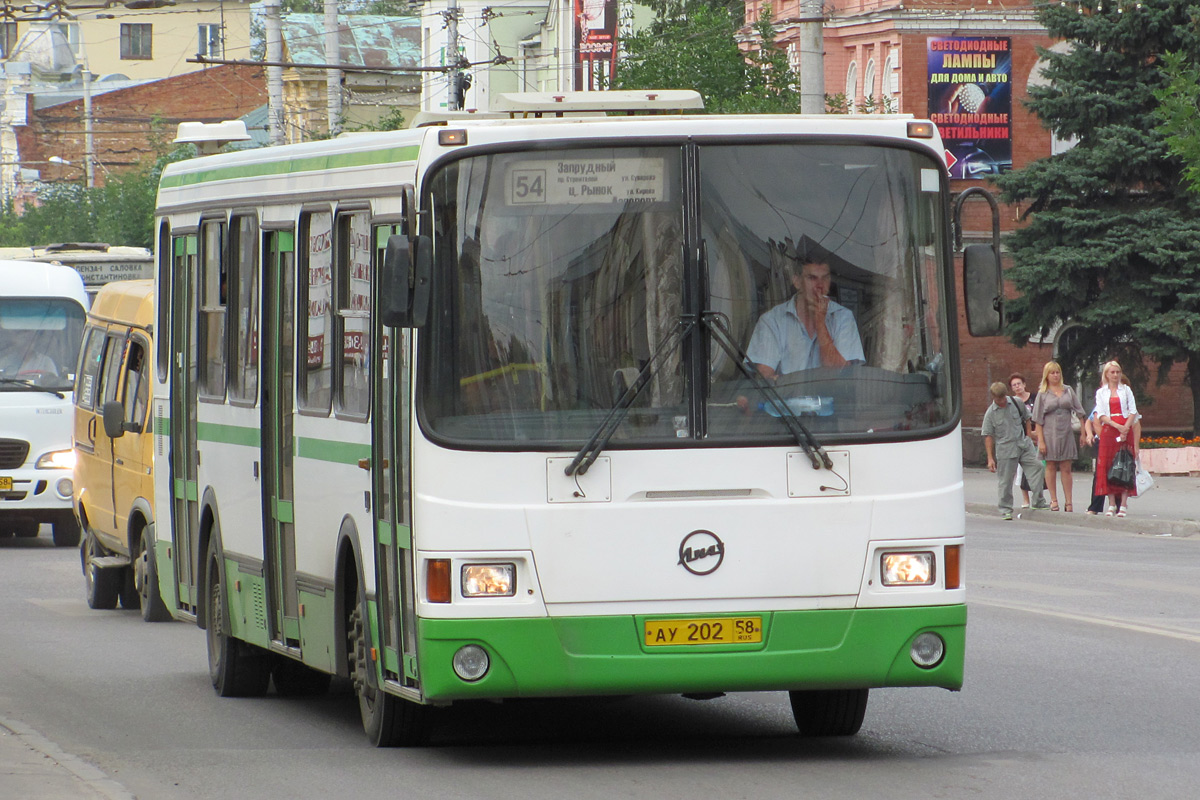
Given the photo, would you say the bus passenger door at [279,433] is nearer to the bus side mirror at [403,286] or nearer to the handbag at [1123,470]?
the bus side mirror at [403,286]

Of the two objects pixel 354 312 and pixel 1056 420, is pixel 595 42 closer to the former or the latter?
pixel 1056 420

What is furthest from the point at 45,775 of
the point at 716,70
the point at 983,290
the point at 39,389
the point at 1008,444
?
the point at 716,70

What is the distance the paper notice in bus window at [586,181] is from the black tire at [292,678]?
12.8ft

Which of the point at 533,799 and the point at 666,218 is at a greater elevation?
the point at 666,218

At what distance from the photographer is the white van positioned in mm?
22391

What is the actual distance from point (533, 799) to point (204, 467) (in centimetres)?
408

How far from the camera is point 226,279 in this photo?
1132 centimetres

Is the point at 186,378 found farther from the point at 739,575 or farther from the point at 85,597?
the point at 85,597

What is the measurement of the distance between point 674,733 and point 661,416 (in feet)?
6.33

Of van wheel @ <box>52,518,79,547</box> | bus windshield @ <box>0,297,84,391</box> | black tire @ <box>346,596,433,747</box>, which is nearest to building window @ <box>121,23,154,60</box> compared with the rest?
bus windshield @ <box>0,297,84,391</box>

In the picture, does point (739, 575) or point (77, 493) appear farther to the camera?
point (77, 493)

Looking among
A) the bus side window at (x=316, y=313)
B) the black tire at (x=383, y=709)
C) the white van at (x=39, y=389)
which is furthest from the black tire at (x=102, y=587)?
the black tire at (x=383, y=709)

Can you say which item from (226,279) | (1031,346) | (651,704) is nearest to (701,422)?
(651,704)

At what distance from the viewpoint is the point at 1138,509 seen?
1096 inches
